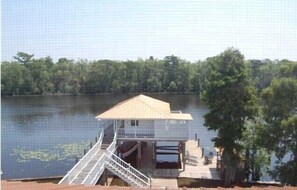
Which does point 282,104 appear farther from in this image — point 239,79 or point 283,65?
point 239,79

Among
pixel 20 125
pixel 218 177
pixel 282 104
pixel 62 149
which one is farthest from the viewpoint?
pixel 20 125

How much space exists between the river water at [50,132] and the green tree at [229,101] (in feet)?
13.3

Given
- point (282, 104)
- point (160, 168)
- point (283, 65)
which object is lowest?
point (160, 168)

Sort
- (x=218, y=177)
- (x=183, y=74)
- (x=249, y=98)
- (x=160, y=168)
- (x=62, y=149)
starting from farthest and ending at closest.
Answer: (x=62, y=149)
(x=183, y=74)
(x=160, y=168)
(x=218, y=177)
(x=249, y=98)

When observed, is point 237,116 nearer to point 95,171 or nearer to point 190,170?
point 190,170

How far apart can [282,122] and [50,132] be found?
10635 millimetres

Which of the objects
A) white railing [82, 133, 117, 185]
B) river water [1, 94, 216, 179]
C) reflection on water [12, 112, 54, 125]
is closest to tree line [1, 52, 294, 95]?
river water [1, 94, 216, 179]

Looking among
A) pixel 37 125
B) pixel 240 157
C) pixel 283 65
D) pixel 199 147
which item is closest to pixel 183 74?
pixel 199 147

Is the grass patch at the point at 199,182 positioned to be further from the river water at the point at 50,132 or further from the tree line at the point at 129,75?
the river water at the point at 50,132

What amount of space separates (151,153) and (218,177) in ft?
9.43

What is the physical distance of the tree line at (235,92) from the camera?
249 inches

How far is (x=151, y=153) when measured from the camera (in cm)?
1041

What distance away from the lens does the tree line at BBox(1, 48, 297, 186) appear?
6.33 m

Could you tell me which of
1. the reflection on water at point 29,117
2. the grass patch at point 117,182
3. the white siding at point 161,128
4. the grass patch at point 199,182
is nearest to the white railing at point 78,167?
the grass patch at point 117,182
